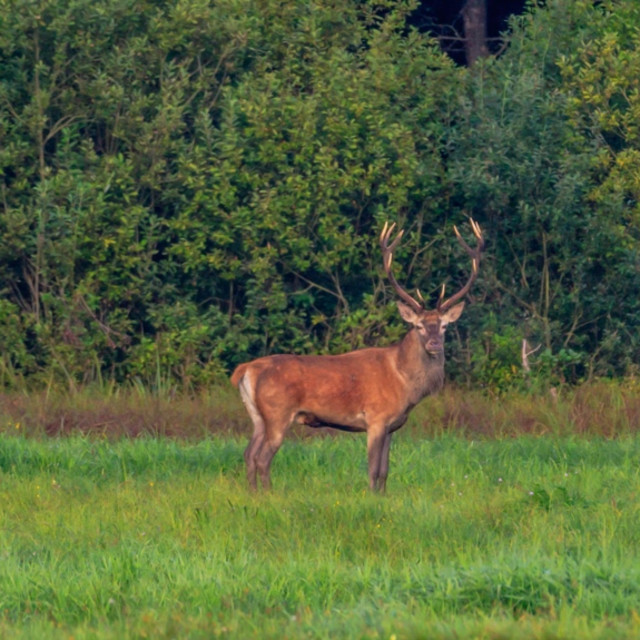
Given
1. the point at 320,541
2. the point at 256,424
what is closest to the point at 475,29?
the point at 256,424

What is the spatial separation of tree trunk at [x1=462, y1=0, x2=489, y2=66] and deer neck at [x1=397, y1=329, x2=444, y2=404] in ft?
27.8

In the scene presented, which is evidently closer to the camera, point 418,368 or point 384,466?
point 384,466

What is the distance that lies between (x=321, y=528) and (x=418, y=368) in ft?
8.04

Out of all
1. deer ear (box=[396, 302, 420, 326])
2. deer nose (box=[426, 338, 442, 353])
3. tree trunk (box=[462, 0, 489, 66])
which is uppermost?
tree trunk (box=[462, 0, 489, 66])

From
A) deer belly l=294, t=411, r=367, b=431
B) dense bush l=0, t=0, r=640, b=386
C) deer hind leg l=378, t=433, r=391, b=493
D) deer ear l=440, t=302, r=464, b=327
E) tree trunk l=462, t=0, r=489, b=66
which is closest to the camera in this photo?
deer hind leg l=378, t=433, r=391, b=493

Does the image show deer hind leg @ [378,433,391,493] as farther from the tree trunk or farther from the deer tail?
the tree trunk

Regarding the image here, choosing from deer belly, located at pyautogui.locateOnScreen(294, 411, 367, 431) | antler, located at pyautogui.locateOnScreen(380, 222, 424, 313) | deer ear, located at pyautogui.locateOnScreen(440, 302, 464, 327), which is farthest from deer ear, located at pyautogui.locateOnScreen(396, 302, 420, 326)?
deer belly, located at pyautogui.locateOnScreen(294, 411, 367, 431)

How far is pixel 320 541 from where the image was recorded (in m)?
7.54

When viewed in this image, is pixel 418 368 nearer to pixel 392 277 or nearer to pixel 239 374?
pixel 392 277

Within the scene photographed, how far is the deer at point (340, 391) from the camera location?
9789mm

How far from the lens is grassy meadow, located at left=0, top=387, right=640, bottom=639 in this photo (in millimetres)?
5809

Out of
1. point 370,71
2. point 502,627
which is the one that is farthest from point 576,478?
point 370,71

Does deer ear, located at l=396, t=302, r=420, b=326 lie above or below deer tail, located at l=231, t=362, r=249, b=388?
above

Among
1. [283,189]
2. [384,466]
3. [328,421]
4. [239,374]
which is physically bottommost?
[384,466]
